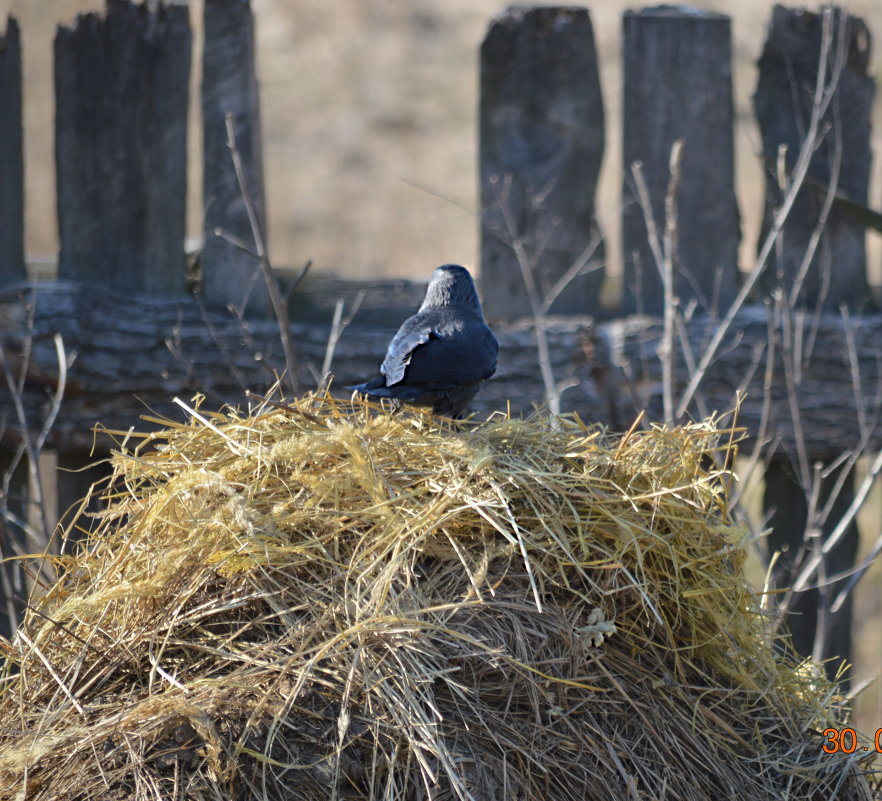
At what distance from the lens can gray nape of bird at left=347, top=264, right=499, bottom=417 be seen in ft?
8.35

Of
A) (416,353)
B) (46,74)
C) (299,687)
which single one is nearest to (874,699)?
(416,353)

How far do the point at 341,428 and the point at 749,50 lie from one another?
16150mm

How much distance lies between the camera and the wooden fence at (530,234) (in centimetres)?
370

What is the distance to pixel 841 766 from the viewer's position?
2.20 m

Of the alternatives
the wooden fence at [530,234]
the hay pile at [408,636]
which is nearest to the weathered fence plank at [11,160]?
the wooden fence at [530,234]

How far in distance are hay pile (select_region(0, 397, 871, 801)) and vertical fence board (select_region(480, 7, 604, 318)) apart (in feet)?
5.74

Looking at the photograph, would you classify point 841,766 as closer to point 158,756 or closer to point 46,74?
point 158,756

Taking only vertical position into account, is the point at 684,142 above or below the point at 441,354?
above

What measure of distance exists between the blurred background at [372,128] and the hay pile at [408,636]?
6700 millimetres

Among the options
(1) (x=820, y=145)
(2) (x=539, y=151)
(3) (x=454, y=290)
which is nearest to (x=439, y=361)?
(3) (x=454, y=290)

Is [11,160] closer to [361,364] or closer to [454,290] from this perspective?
[361,364]

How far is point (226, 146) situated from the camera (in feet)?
12.5

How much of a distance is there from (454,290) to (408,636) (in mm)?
1252

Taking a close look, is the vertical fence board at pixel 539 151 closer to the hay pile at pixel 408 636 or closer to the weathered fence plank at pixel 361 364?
the weathered fence plank at pixel 361 364
